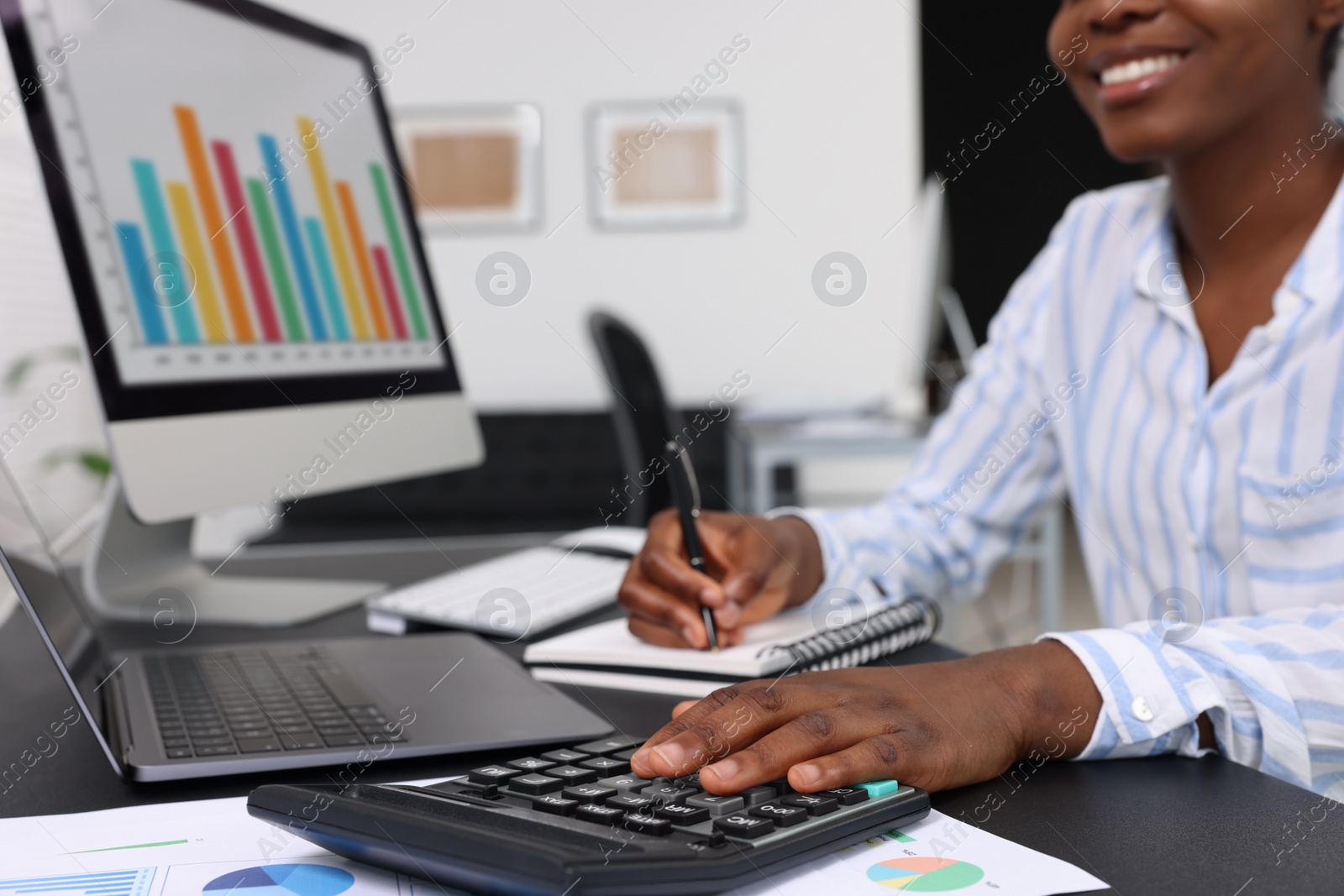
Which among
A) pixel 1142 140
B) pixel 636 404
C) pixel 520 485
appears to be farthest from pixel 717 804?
pixel 520 485

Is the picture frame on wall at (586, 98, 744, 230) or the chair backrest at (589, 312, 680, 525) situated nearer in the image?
the chair backrest at (589, 312, 680, 525)

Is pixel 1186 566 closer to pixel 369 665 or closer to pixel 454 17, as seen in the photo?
pixel 369 665

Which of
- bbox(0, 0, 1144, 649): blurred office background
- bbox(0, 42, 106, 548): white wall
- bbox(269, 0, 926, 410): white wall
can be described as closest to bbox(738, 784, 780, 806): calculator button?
bbox(0, 42, 106, 548): white wall

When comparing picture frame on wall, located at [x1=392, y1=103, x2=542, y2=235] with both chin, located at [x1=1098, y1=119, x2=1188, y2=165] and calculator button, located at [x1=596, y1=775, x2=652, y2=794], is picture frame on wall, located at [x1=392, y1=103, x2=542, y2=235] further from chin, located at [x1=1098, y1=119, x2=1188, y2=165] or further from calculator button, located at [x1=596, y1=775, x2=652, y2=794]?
calculator button, located at [x1=596, y1=775, x2=652, y2=794]

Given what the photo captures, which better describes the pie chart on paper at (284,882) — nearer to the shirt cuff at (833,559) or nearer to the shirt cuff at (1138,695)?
the shirt cuff at (1138,695)

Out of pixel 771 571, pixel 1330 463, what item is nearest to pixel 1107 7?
pixel 1330 463

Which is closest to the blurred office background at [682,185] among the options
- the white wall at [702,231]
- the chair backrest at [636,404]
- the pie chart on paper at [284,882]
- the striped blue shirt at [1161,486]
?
the white wall at [702,231]

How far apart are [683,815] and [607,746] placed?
0.11 metres

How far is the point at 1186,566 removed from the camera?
42.3 inches

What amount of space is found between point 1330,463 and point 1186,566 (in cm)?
17

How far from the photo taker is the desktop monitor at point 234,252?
2.99 feet

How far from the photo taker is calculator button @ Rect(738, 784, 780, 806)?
1.55ft

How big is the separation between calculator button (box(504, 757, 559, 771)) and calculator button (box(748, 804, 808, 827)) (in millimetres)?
104

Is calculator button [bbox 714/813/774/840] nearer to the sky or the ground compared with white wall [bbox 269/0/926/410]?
→ nearer to the ground
